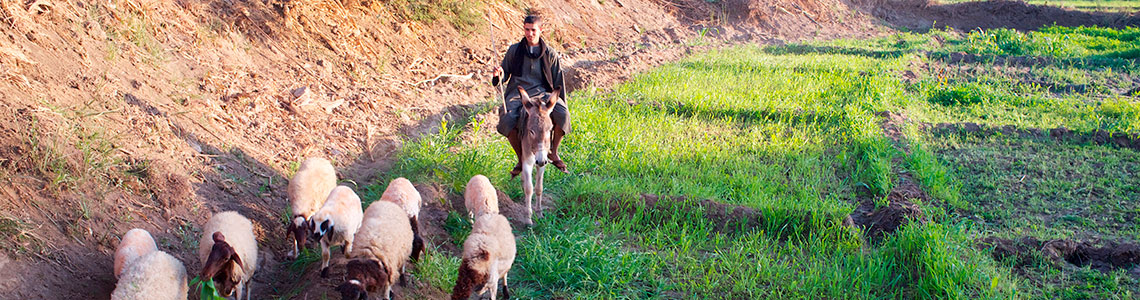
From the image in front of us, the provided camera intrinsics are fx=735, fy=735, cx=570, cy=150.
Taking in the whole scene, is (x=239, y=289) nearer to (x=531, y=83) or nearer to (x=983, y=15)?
(x=531, y=83)

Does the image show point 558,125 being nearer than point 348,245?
No

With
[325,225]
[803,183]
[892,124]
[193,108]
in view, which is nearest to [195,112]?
[193,108]

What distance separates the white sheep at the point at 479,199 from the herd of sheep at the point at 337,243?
0.13 feet

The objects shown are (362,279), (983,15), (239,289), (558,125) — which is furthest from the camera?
(983,15)

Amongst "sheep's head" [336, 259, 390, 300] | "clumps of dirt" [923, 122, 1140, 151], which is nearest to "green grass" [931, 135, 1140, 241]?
"clumps of dirt" [923, 122, 1140, 151]

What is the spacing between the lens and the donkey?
5.64 metres

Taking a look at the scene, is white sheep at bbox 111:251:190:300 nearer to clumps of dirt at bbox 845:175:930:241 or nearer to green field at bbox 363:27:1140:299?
green field at bbox 363:27:1140:299

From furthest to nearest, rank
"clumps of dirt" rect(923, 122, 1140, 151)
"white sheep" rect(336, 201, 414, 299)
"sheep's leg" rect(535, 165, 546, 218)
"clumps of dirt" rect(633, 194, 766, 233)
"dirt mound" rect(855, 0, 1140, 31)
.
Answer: "dirt mound" rect(855, 0, 1140, 31) → "clumps of dirt" rect(923, 122, 1140, 151) → "clumps of dirt" rect(633, 194, 766, 233) → "sheep's leg" rect(535, 165, 546, 218) → "white sheep" rect(336, 201, 414, 299)

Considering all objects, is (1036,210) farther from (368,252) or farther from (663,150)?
(368,252)

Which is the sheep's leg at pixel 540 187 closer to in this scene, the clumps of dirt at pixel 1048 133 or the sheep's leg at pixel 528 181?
the sheep's leg at pixel 528 181

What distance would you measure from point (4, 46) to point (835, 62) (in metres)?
12.7

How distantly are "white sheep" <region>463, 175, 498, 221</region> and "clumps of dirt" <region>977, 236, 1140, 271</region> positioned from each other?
3.84 meters

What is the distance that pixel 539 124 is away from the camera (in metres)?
5.63

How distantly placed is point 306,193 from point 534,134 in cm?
174
